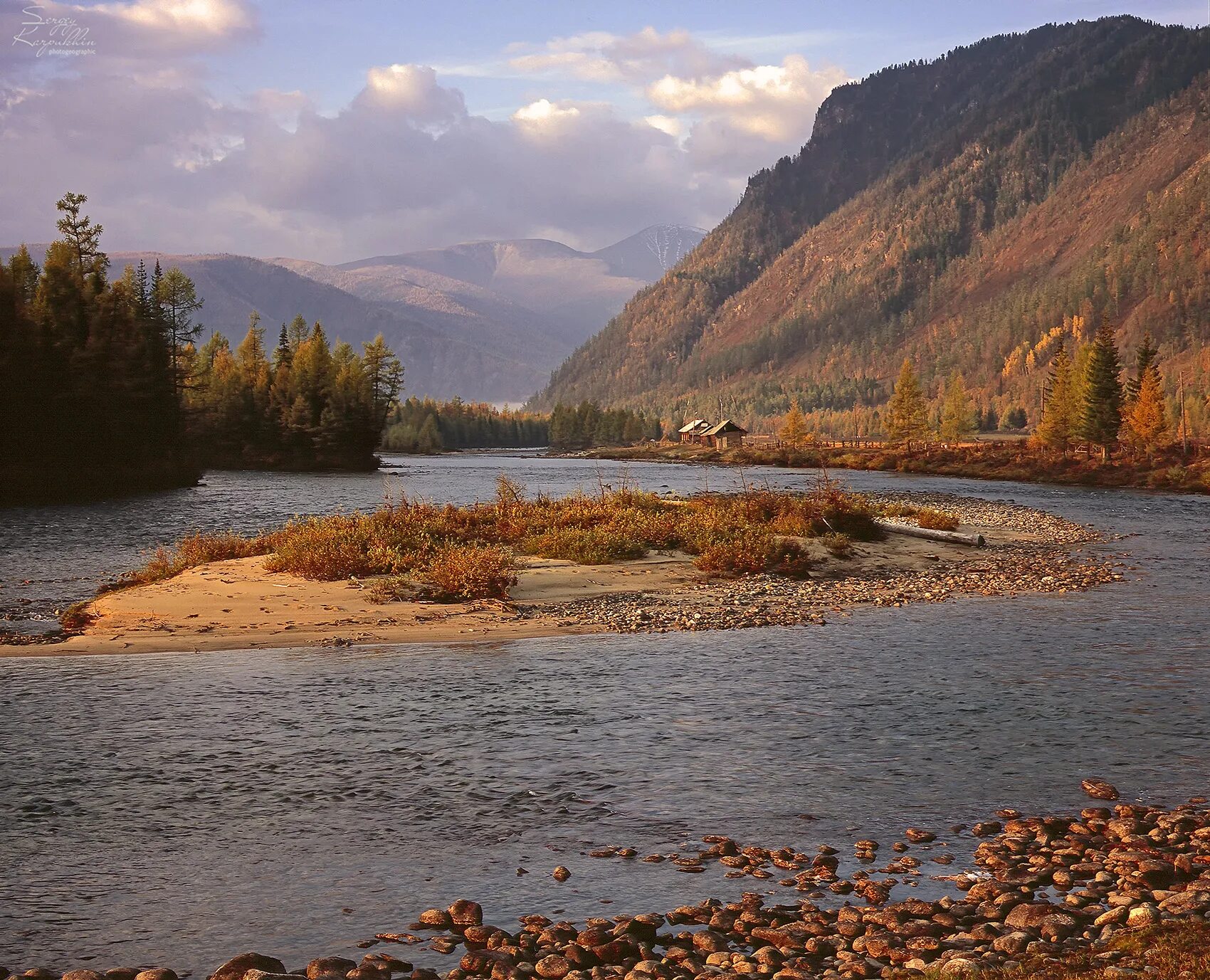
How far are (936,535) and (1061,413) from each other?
105 m

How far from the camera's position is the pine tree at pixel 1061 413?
134575 millimetres

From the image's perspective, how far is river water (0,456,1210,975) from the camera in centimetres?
992

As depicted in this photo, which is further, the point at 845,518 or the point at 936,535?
the point at 936,535

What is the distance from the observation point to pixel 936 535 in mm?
43625

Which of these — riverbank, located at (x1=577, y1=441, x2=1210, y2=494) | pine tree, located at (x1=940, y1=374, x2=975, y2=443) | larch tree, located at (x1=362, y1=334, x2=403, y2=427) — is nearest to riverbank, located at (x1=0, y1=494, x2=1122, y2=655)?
riverbank, located at (x1=577, y1=441, x2=1210, y2=494)

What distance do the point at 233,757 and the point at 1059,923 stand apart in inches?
412

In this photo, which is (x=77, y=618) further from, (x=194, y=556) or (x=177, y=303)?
(x=177, y=303)

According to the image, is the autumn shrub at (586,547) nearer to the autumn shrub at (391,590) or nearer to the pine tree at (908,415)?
the autumn shrub at (391,590)

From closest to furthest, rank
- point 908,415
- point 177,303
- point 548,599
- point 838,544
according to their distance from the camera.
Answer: point 548,599
point 838,544
point 177,303
point 908,415

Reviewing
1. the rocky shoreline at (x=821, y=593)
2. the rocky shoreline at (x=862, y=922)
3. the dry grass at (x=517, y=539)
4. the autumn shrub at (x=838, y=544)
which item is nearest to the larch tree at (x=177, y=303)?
the dry grass at (x=517, y=539)

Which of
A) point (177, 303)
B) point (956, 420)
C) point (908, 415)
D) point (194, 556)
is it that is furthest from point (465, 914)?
point (956, 420)

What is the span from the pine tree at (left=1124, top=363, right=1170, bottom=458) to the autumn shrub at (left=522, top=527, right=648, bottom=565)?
3904 inches

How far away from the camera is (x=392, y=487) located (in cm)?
9844

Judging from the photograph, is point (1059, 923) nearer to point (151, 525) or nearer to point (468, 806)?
point (468, 806)
